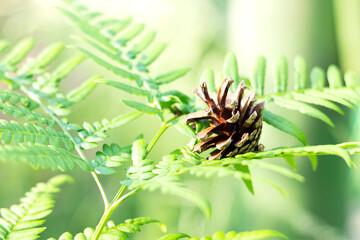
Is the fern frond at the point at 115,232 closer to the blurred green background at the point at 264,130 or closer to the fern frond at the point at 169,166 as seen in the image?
the fern frond at the point at 169,166

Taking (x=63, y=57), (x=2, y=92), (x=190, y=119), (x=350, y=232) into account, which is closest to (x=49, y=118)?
(x=2, y=92)

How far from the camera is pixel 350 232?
1.73m

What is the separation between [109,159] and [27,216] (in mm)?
171

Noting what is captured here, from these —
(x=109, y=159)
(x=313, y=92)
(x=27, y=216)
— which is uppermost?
(x=313, y=92)

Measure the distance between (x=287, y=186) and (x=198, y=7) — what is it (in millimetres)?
2194

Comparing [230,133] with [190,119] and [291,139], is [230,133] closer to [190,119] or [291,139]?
[190,119]

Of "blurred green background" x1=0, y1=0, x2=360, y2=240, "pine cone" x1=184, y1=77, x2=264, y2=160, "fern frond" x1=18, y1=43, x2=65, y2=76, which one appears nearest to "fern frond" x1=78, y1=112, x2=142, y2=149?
"pine cone" x1=184, y1=77, x2=264, y2=160

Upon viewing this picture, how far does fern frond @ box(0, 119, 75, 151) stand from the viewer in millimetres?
508

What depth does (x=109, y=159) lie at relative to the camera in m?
0.54

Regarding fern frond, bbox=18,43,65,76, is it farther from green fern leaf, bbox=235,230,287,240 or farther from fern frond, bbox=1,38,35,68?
green fern leaf, bbox=235,230,287,240

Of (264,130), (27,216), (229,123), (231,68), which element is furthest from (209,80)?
(264,130)

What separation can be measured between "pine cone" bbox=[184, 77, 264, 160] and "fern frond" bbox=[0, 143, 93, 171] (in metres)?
0.17

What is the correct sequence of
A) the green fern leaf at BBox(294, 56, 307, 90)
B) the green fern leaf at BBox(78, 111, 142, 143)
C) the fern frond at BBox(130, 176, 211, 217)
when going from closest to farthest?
the fern frond at BBox(130, 176, 211, 217), the green fern leaf at BBox(78, 111, 142, 143), the green fern leaf at BBox(294, 56, 307, 90)

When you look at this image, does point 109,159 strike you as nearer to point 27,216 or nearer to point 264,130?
point 27,216
